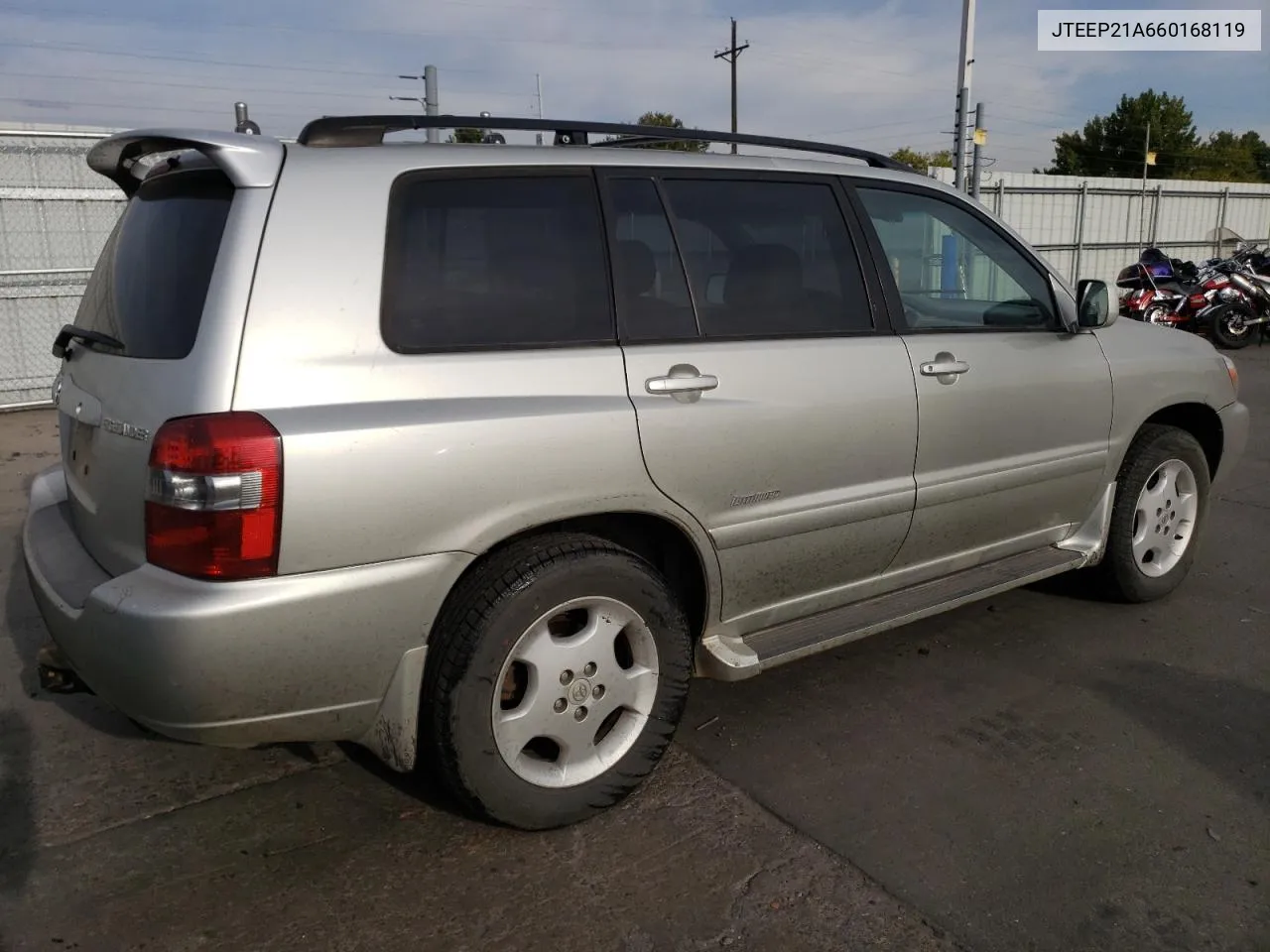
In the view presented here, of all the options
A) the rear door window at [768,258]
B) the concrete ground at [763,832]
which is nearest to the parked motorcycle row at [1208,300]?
the concrete ground at [763,832]

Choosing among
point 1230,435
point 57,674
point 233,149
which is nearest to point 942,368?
point 1230,435

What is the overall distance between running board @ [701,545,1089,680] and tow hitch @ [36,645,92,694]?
68.4 inches

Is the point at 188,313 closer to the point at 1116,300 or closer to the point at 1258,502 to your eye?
the point at 1116,300

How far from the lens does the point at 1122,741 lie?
10.8ft

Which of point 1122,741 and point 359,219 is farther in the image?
point 1122,741

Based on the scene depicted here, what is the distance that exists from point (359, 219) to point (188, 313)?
1.49 feet

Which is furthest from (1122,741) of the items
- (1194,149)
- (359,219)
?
(1194,149)

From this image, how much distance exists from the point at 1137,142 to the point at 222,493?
66159mm

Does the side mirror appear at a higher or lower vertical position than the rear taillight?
higher

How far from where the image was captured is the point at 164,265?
2.61 metres

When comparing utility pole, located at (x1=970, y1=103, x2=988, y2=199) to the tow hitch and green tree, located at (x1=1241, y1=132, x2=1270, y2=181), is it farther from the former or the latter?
green tree, located at (x1=1241, y1=132, x2=1270, y2=181)

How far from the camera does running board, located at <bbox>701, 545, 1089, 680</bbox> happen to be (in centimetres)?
307

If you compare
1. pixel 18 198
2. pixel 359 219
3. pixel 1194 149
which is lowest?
pixel 359 219

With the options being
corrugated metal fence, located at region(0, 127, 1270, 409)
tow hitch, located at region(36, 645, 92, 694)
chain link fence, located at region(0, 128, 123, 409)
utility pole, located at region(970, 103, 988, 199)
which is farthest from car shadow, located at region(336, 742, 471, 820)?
utility pole, located at region(970, 103, 988, 199)
